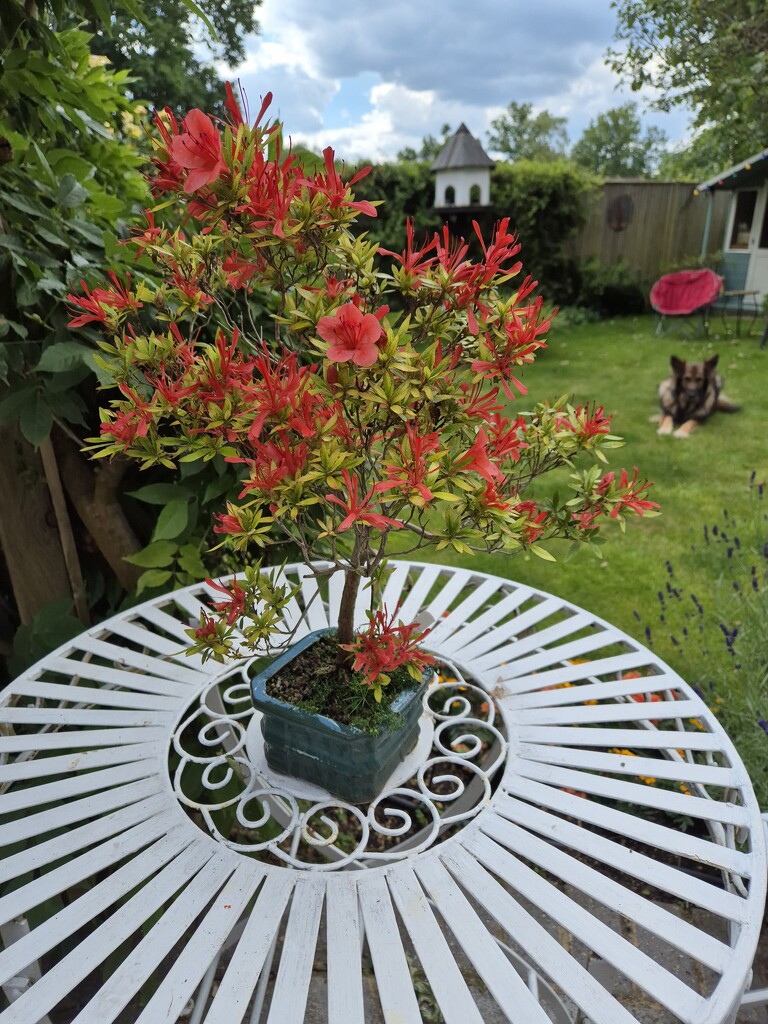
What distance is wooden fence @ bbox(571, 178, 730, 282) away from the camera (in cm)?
955

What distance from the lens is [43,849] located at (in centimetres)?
99

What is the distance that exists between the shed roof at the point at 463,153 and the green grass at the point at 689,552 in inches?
95.3

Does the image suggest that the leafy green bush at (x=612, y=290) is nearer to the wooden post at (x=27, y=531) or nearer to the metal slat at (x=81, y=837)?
the wooden post at (x=27, y=531)

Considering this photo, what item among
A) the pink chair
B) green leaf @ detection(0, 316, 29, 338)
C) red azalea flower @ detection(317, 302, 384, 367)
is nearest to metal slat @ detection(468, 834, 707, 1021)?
red azalea flower @ detection(317, 302, 384, 367)

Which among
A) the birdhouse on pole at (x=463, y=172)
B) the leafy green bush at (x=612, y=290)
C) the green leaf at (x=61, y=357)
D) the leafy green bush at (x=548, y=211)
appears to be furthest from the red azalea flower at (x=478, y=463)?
the leafy green bush at (x=612, y=290)

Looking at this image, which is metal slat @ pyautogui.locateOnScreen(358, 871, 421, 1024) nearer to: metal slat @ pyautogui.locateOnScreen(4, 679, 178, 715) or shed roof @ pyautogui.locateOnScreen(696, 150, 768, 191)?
metal slat @ pyautogui.locateOnScreen(4, 679, 178, 715)

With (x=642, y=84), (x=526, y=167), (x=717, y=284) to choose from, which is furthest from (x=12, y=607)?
(x=642, y=84)

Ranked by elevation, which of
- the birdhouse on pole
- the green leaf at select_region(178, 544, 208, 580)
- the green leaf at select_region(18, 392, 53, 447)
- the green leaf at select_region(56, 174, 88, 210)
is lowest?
the green leaf at select_region(178, 544, 208, 580)

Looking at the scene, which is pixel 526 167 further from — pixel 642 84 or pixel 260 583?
pixel 260 583

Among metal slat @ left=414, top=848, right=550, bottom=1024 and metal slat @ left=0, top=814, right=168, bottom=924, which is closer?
metal slat @ left=414, top=848, right=550, bottom=1024

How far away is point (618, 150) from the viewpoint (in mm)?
47531

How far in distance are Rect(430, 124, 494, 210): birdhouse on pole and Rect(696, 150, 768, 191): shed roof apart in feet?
11.2

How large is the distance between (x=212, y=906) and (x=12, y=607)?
140 centimetres

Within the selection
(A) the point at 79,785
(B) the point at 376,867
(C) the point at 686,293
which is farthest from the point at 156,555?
(C) the point at 686,293
